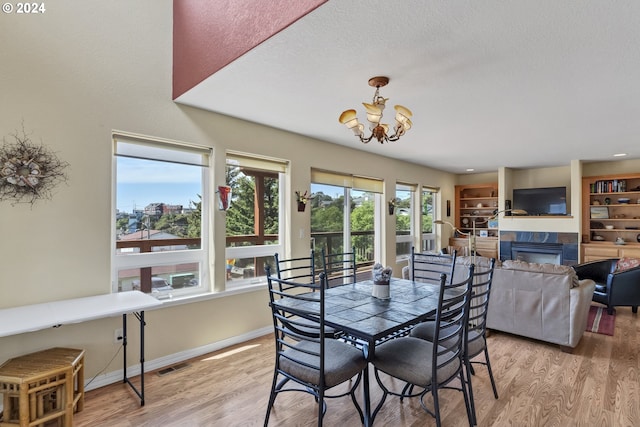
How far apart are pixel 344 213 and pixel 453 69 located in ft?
9.53

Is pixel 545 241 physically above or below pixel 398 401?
above

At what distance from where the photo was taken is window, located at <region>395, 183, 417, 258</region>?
5988 millimetres

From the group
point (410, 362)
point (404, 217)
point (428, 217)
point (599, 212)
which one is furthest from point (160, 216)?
point (599, 212)

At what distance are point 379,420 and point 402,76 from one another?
2.38 m

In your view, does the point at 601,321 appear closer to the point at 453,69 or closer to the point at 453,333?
the point at 453,333

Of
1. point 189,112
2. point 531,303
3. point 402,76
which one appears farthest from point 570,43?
point 189,112

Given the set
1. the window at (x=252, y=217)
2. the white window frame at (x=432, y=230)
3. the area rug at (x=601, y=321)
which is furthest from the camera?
the white window frame at (x=432, y=230)

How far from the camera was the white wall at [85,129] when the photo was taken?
7.33 feet

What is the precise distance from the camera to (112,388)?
8.25ft

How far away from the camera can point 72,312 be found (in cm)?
209

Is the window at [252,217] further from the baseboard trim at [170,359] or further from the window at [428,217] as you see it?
the window at [428,217]

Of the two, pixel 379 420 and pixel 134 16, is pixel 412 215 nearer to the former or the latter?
pixel 379 420

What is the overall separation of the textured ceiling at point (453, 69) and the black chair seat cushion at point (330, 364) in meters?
1.85

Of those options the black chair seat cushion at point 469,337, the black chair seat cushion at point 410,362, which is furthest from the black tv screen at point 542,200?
the black chair seat cushion at point 410,362
